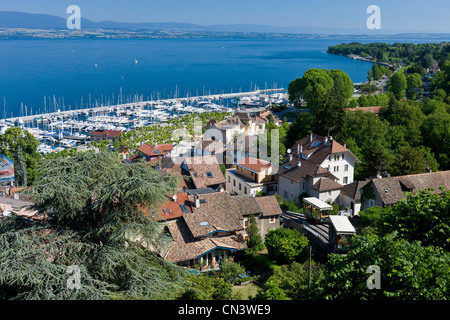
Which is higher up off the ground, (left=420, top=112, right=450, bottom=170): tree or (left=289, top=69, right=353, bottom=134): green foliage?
(left=289, top=69, right=353, bottom=134): green foliage

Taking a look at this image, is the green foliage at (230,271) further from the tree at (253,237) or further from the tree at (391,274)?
the tree at (391,274)

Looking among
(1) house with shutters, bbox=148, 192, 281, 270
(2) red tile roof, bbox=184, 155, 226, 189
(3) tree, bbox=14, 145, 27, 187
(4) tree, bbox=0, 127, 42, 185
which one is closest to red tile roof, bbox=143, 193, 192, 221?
(1) house with shutters, bbox=148, 192, 281, 270

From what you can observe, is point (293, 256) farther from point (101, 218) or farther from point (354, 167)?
point (354, 167)

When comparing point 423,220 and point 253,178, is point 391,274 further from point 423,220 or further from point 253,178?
point 253,178

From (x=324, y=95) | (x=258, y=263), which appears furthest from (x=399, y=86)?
(x=258, y=263)

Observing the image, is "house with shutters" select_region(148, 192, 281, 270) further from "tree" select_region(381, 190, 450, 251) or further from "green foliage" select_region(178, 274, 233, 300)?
"tree" select_region(381, 190, 450, 251)

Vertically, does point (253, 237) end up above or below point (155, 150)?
below
